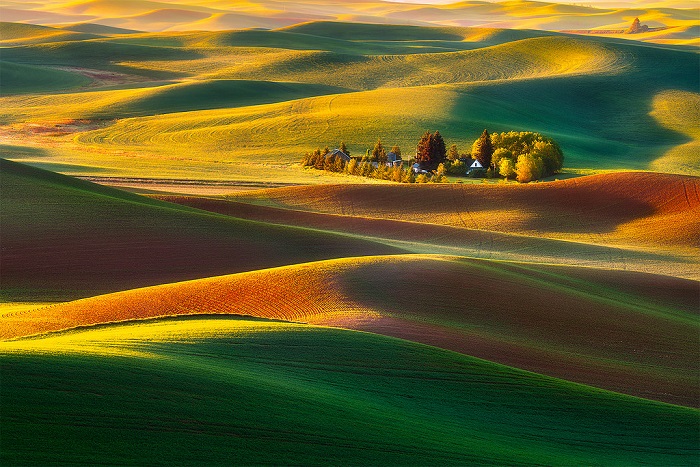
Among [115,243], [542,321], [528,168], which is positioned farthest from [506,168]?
[542,321]

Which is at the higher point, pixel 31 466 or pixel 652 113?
pixel 31 466

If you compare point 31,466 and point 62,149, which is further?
point 62,149

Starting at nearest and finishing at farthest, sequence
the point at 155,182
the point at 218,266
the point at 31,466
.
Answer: the point at 31,466
the point at 218,266
the point at 155,182

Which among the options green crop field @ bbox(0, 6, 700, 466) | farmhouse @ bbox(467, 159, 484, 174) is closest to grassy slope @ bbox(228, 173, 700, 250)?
green crop field @ bbox(0, 6, 700, 466)

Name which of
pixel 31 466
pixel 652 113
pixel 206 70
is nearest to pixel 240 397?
pixel 31 466

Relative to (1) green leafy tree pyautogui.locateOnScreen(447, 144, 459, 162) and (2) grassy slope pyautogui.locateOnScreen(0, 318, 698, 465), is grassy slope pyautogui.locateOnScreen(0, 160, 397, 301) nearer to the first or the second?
(2) grassy slope pyautogui.locateOnScreen(0, 318, 698, 465)

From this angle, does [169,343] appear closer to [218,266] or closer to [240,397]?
[240,397]
